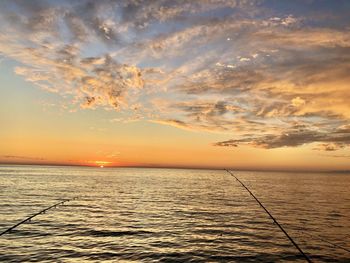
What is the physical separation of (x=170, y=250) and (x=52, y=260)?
30.9 ft

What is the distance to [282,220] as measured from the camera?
43.9 metres

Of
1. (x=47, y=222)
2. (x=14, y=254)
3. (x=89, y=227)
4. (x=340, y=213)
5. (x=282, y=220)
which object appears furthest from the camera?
(x=340, y=213)

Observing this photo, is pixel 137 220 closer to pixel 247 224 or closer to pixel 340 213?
pixel 247 224

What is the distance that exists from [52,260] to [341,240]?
89.7ft

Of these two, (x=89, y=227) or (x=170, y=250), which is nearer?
(x=170, y=250)

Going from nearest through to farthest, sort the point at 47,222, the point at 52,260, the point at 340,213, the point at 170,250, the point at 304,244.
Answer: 1. the point at 52,260
2. the point at 170,250
3. the point at 304,244
4. the point at 47,222
5. the point at 340,213

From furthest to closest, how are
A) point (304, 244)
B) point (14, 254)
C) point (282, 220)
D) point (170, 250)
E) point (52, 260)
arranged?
point (282, 220), point (304, 244), point (170, 250), point (14, 254), point (52, 260)

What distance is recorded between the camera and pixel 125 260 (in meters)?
24.3

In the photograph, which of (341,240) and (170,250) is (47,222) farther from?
(341,240)

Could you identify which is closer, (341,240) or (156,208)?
(341,240)

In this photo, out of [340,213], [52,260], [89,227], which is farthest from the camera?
[340,213]

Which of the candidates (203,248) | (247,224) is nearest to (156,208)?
(247,224)

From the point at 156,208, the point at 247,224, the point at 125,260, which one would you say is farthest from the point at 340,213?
the point at 125,260

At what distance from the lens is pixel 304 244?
30.8 meters
